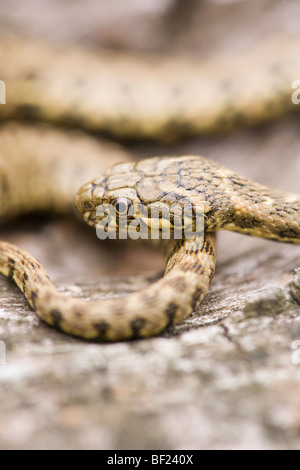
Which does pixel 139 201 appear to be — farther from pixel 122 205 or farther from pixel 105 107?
pixel 105 107

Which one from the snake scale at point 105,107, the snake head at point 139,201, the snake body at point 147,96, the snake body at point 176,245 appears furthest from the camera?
the snake body at point 147,96

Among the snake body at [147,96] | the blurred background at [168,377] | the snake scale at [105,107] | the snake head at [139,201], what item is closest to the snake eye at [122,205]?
the snake head at [139,201]

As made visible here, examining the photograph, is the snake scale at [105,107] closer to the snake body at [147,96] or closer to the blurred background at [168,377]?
the snake body at [147,96]

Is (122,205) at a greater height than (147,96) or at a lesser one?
lesser

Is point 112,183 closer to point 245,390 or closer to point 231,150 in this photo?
point 245,390

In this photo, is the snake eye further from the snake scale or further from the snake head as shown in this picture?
the snake scale

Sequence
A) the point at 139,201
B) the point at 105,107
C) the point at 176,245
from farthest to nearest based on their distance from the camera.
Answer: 1. the point at 105,107
2. the point at 176,245
3. the point at 139,201

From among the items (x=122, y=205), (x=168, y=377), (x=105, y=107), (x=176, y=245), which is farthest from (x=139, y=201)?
(x=105, y=107)

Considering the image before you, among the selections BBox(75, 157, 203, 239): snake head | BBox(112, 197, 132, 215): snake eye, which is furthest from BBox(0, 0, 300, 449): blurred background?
BBox(112, 197, 132, 215): snake eye

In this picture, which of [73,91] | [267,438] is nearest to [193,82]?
[73,91]

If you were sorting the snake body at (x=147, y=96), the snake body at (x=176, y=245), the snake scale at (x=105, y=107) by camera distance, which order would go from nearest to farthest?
the snake body at (x=176, y=245) < the snake scale at (x=105, y=107) < the snake body at (x=147, y=96)
